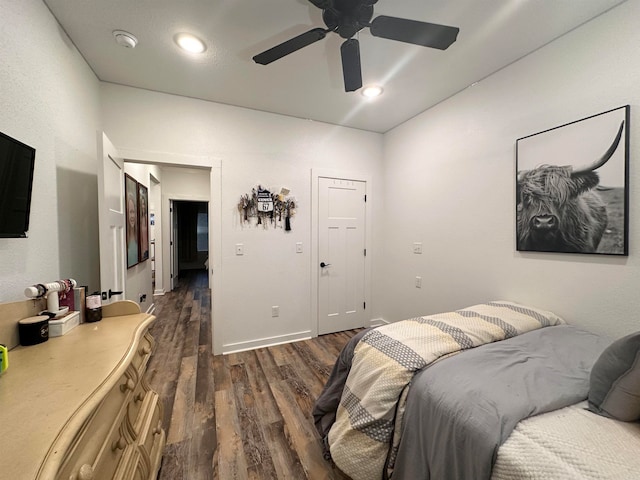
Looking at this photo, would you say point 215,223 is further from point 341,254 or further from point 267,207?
point 341,254

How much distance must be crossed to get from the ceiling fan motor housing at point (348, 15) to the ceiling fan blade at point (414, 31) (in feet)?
0.25

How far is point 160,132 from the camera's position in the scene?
8.18 feet

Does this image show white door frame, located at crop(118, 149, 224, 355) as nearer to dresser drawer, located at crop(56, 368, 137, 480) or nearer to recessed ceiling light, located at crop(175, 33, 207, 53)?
A: recessed ceiling light, located at crop(175, 33, 207, 53)

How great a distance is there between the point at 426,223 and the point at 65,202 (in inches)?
A: 121

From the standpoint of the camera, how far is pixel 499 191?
217 centimetres

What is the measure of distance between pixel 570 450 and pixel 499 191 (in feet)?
6.21

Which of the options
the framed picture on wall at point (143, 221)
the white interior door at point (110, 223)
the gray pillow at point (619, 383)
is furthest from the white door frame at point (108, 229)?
the gray pillow at point (619, 383)

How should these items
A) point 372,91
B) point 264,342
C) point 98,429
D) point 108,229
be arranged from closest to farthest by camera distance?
point 98,429 → point 108,229 → point 372,91 → point 264,342

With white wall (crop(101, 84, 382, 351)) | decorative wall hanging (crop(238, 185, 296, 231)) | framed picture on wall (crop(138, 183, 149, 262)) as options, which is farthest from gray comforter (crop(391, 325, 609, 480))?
framed picture on wall (crop(138, 183, 149, 262))

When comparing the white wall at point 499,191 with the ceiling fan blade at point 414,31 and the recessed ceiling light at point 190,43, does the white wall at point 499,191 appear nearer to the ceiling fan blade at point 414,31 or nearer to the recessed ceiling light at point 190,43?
the ceiling fan blade at point 414,31

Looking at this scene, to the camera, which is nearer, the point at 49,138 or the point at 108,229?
the point at 49,138

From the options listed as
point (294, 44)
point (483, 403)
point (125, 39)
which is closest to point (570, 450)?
point (483, 403)

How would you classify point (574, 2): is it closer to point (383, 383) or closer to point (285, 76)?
point (285, 76)

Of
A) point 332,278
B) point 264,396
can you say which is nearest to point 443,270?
point 332,278
